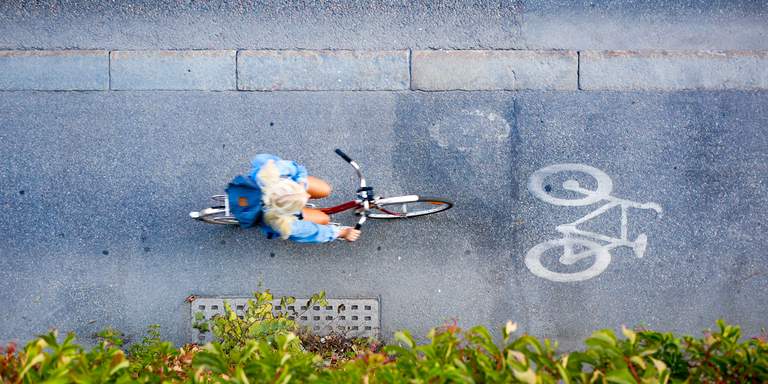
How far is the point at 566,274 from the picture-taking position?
540 cm

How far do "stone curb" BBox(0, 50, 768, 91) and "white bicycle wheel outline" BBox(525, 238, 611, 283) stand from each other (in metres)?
1.51

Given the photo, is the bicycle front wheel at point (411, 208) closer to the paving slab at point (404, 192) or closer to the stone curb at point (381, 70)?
the paving slab at point (404, 192)

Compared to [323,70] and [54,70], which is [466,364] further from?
[54,70]

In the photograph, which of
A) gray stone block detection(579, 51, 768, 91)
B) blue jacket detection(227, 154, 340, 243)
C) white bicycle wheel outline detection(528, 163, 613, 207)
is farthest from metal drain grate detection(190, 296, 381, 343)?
gray stone block detection(579, 51, 768, 91)

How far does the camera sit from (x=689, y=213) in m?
5.42

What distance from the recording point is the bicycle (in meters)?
4.72

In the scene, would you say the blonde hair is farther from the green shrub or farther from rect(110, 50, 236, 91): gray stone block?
rect(110, 50, 236, 91): gray stone block

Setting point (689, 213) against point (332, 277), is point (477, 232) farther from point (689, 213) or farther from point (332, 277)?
point (689, 213)

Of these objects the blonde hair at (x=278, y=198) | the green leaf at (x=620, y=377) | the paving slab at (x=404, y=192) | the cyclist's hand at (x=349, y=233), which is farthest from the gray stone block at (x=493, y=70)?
the green leaf at (x=620, y=377)

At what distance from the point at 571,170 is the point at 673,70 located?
1402mm

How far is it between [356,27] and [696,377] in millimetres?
4133

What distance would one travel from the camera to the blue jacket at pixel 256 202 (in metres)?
4.19

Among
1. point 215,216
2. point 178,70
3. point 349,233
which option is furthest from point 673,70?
point 178,70

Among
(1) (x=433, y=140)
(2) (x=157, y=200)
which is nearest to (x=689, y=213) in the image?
(1) (x=433, y=140)
